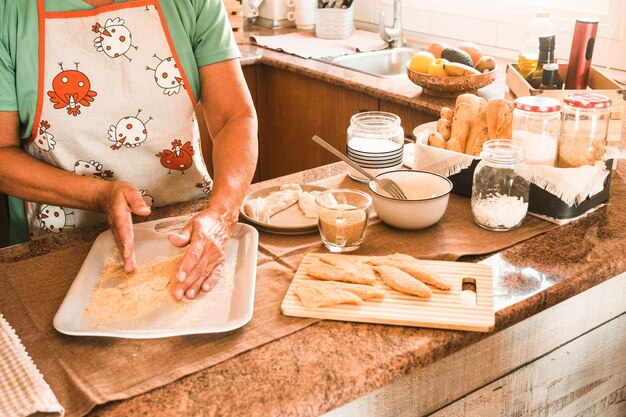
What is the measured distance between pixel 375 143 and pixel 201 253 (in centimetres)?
54

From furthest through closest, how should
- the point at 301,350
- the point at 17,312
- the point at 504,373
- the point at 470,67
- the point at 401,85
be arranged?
the point at 401,85, the point at 470,67, the point at 504,373, the point at 17,312, the point at 301,350

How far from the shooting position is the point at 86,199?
1.32 meters

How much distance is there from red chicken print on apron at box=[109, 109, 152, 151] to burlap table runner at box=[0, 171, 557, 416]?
32cm

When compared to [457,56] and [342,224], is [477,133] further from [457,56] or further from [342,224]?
[457,56]

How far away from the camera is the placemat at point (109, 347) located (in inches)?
35.0

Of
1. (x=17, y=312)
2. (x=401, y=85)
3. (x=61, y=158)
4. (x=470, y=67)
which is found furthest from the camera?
(x=401, y=85)

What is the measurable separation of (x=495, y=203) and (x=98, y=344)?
2.37ft

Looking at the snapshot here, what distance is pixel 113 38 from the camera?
1473 millimetres

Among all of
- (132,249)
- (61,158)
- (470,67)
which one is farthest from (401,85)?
(132,249)

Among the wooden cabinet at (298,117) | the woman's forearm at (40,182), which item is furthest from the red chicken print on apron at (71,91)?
the wooden cabinet at (298,117)

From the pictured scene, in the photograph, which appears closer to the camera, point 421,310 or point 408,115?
point 421,310

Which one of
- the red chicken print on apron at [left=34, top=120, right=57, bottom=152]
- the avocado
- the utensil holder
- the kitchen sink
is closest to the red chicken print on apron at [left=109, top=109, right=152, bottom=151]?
the red chicken print on apron at [left=34, top=120, right=57, bottom=152]

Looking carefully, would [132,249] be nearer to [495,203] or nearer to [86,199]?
[86,199]

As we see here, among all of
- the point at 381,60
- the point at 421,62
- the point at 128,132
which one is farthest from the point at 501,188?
the point at 381,60
